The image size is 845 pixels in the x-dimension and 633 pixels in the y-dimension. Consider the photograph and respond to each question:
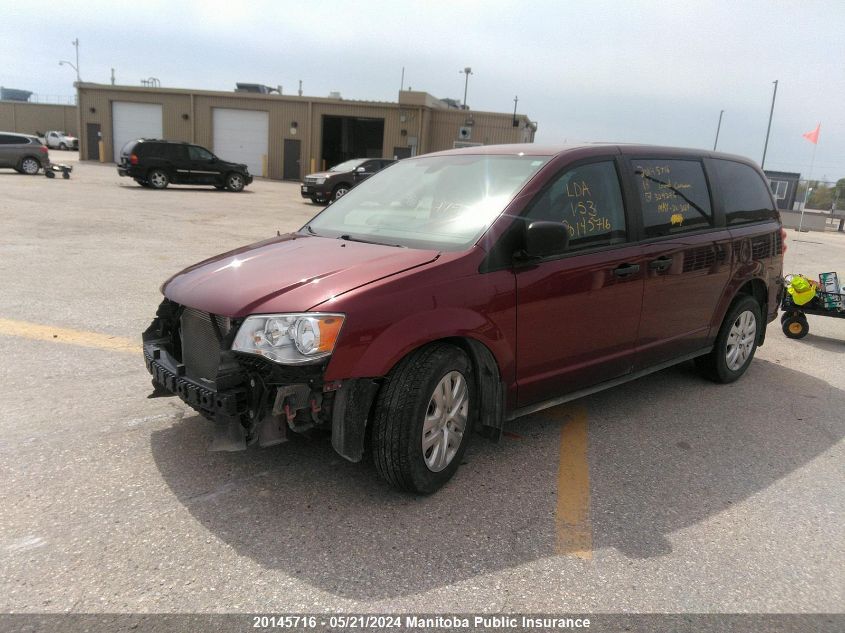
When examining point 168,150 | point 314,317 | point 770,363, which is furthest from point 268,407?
point 168,150

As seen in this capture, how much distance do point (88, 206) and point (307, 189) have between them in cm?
749

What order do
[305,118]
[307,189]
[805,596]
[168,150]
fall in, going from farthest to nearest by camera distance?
[305,118]
[168,150]
[307,189]
[805,596]

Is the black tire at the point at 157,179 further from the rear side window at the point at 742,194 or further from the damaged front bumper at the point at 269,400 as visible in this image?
the damaged front bumper at the point at 269,400

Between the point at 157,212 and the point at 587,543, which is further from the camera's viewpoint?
the point at 157,212

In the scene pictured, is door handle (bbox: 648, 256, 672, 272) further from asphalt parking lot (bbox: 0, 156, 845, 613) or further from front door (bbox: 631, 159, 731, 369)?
asphalt parking lot (bbox: 0, 156, 845, 613)

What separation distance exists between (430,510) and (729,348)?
336cm

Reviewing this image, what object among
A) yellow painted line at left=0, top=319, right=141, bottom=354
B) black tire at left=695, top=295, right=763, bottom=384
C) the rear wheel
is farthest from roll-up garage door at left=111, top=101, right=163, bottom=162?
black tire at left=695, top=295, right=763, bottom=384

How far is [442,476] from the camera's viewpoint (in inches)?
125

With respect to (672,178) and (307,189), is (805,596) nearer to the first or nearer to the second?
(672,178)

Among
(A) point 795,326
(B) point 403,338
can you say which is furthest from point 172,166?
(B) point 403,338

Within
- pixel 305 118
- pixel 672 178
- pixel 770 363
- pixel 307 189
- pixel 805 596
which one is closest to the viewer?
pixel 805 596

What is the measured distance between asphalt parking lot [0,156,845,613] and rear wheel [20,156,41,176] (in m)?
24.3

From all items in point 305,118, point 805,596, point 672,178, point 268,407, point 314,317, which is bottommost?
point 805,596

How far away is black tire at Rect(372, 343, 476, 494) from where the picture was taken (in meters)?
2.89
